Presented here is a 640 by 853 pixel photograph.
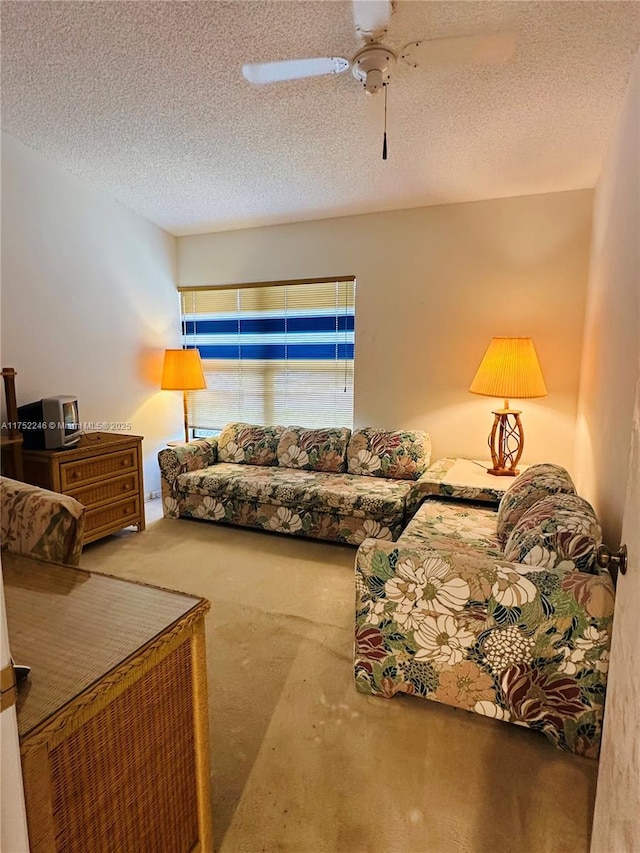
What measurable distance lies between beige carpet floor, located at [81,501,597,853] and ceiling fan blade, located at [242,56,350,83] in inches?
95.6

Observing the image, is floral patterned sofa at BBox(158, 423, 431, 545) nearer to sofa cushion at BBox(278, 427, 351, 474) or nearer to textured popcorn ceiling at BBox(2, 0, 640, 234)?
sofa cushion at BBox(278, 427, 351, 474)

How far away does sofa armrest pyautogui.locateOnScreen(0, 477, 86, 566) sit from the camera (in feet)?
5.06

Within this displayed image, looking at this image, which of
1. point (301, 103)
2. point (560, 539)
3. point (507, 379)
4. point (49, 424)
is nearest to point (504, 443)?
point (507, 379)

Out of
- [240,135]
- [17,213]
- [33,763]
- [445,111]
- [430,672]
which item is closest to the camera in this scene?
[33,763]

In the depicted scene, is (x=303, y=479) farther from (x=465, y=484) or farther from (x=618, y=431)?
(x=618, y=431)

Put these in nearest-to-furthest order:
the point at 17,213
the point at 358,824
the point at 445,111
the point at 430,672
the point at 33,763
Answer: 1. the point at 33,763
2. the point at 358,824
3. the point at 430,672
4. the point at 445,111
5. the point at 17,213

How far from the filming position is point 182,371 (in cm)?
417

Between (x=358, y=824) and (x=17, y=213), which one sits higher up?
(x=17, y=213)

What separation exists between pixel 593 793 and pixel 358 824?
0.75 m

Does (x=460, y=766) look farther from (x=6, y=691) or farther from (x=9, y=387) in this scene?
(x=9, y=387)

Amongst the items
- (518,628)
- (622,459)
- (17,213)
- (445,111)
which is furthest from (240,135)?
(518,628)

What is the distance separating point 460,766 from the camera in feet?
4.91

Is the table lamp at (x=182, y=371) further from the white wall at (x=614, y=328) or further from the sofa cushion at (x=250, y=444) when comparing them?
the white wall at (x=614, y=328)

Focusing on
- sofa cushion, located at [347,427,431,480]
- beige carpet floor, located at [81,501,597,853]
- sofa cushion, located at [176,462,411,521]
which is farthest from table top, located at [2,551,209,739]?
sofa cushion, located at [347,427,431,480]
